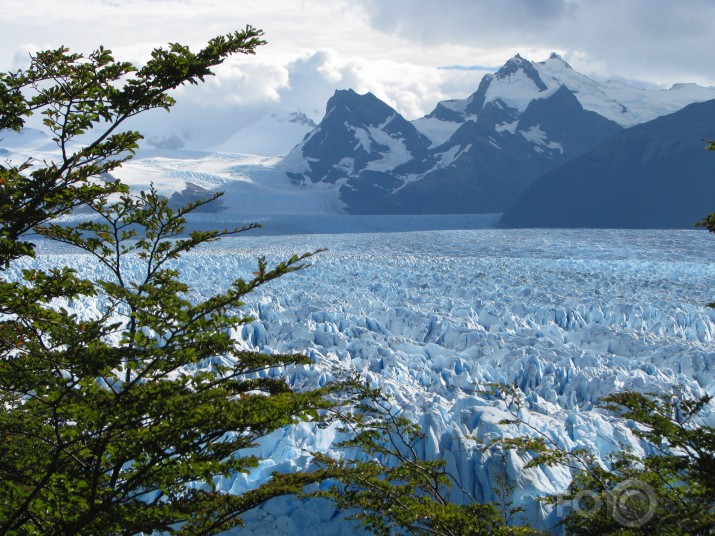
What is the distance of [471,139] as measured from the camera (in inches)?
5487

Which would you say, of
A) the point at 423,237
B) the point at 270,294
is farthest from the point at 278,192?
the point at 270,294

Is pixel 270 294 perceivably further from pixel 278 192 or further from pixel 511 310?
pixel 278 192

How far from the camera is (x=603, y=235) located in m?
57.8

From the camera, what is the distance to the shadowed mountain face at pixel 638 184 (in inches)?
3959

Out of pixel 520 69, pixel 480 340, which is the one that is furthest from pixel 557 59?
pixel 480 340

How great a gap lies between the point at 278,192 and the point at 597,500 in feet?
315

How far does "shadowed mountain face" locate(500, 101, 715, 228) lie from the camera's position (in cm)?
10056

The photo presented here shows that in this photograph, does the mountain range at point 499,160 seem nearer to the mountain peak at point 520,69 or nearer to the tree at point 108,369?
the mountain peak at point 520,69

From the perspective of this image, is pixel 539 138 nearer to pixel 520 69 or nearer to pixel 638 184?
pixel 520 69

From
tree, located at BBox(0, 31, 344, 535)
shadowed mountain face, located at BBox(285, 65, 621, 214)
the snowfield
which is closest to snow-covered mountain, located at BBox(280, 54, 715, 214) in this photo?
shadowed mountain face, located at BBox(285, 65, 621, 214)

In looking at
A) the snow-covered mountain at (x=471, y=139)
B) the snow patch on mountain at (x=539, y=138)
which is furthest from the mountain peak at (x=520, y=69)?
the snow patch on mountain at (x=539, y=138)

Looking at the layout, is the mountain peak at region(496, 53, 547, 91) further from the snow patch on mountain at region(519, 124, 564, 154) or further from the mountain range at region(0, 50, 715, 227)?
the snow patch on mountain at region(519, 124, 564, 154)

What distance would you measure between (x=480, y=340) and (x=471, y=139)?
410 ft

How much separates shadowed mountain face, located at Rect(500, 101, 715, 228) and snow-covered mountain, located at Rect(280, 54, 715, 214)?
21.2m
